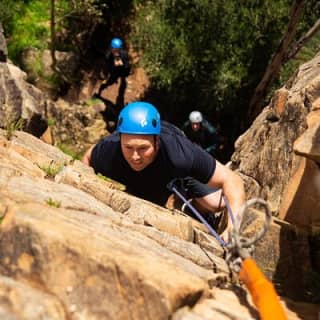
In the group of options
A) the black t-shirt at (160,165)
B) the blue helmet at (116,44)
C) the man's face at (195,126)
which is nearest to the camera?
the black t-shirt at (160,165)

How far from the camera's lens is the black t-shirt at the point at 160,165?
240 inches

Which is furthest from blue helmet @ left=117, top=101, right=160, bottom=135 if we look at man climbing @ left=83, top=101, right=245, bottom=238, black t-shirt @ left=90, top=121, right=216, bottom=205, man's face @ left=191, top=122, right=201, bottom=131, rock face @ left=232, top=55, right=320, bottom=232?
man's face @ left=191, top=122, right=201, bottom=131

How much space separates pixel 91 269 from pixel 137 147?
2.39 metres

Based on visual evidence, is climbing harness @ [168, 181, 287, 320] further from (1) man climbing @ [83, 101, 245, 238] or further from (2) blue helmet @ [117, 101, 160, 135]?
(2) blue helmet @ [117, 101, 160, 135]

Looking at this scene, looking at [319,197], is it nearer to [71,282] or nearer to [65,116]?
[71,282]

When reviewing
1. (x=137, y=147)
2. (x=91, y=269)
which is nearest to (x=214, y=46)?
(x=137, y=147)

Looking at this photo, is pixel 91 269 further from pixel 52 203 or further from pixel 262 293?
pixel 262 293

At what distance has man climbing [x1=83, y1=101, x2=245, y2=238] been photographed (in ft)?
19.1

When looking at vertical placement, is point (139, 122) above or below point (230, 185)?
above

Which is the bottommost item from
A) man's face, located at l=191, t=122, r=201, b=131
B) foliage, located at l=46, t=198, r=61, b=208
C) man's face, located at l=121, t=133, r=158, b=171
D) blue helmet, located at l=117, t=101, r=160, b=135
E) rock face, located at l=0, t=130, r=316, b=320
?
rock face, located at l=0, t=130, r=316, b=320

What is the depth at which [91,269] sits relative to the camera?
11.8 ft

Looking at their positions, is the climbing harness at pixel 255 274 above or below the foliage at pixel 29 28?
below

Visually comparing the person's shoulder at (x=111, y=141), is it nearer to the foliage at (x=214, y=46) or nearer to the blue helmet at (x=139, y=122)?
the blue helmet at (x=139, y=122)

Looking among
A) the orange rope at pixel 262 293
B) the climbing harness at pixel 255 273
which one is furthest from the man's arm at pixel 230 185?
the orange rope at pixel 262 293
